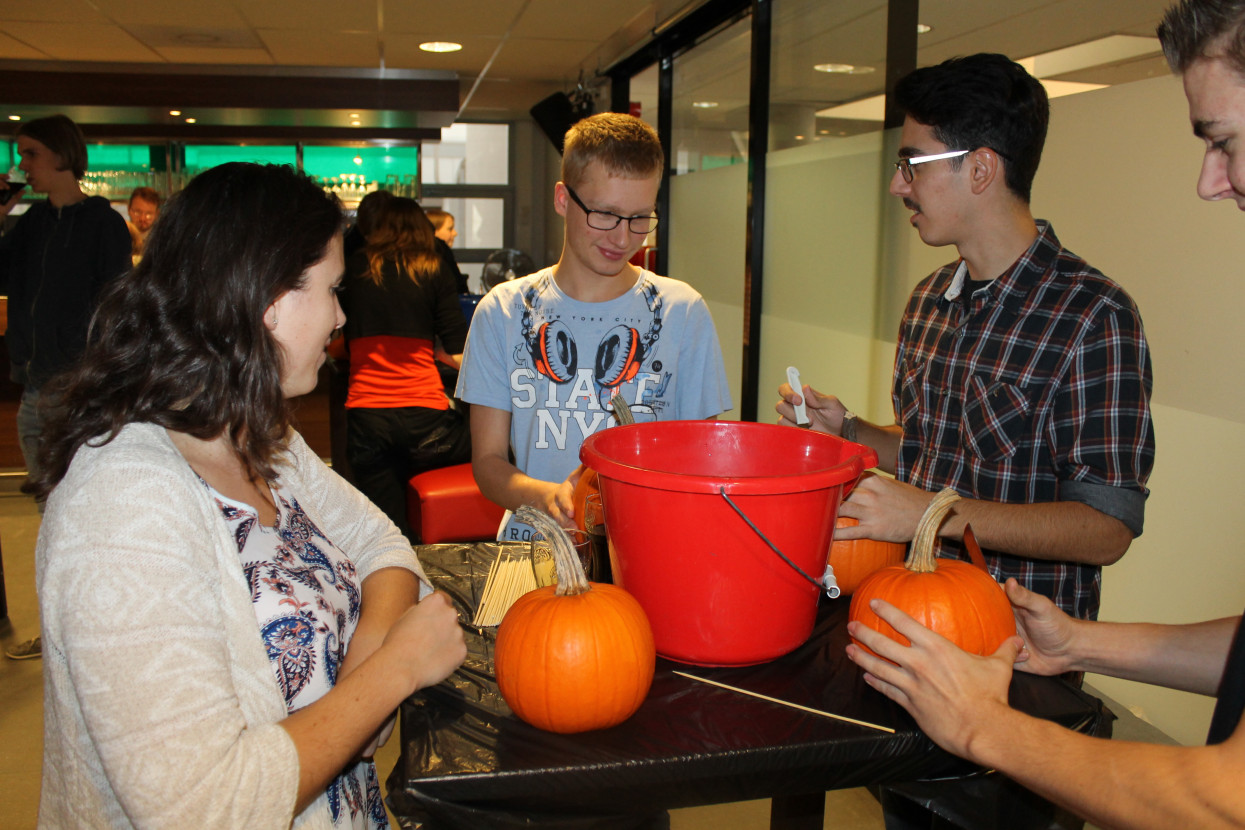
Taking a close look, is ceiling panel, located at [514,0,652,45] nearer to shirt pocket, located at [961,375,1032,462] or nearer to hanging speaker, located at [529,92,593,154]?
hanging speaker, located at [529,92,593,154]

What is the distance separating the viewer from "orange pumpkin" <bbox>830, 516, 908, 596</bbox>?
1345 millimetres

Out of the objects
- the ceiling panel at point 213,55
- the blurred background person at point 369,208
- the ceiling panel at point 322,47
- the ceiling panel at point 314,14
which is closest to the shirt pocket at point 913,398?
the blurred background person at point 369,208

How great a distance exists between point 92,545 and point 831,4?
3954 millimetres

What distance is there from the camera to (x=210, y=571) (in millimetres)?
960

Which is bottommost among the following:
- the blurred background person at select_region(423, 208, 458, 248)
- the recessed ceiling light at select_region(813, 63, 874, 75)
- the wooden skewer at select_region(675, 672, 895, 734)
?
the wooden skewer at select_region(675, 672, 895, 734)

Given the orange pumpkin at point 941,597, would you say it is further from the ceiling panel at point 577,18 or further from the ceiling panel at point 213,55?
the ceiling panel at point 213,55

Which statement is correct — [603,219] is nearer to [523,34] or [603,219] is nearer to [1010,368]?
[1010,368]

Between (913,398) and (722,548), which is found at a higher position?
(913,398)

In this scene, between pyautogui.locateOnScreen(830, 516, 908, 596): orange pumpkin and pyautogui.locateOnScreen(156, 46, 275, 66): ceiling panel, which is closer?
pyautogui.locateOnScreen(830, 516, 908, 596): orange pumpkin

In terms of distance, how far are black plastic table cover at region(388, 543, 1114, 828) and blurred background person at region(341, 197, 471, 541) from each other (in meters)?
2.76

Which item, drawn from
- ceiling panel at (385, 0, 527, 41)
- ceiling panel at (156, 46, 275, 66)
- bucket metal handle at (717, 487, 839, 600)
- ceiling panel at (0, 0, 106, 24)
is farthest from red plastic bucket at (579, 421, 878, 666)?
ceiling panel at (156, 46, 275, 66)

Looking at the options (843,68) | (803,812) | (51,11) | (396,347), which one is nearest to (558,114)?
Answer: (51,11)

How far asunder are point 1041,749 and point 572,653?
20.2 inches

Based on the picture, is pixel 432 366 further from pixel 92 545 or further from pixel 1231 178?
pixel 1231 178
